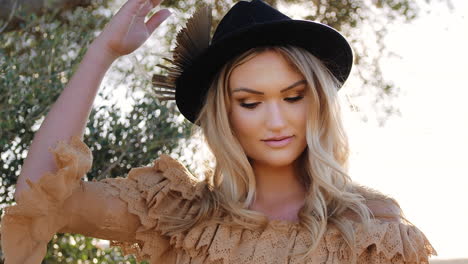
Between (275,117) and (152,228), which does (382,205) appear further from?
(152,228)

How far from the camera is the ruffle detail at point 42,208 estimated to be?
8.66 ft

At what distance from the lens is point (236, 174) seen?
3.07m

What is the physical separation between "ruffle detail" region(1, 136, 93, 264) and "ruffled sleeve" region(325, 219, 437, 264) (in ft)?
2.82

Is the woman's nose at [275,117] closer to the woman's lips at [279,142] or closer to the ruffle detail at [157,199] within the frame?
the woman's lips at [279,142]

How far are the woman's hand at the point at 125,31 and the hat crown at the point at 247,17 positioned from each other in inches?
11.1

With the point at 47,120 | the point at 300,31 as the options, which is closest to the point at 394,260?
the point at 300,31

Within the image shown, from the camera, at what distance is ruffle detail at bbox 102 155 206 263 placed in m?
2.95

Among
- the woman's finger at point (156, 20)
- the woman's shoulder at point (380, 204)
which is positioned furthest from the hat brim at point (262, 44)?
the woman's shoulder at point (380, 204)

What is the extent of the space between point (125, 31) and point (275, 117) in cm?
58

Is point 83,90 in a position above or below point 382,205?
above

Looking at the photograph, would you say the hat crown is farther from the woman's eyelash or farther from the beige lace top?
the beige lace top

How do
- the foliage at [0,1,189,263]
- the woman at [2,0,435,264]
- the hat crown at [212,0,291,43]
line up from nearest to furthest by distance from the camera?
the woman at [2,0,435,264] → the hat crown at [212,0,291,43] → the foliage at [0,1,189,263]

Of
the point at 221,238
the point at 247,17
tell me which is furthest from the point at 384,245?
the point at 247,17

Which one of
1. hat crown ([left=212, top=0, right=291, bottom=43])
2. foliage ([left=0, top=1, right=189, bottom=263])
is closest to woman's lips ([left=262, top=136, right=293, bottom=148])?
hat crown ([left=212, top=0, right=291, bottom=43])
